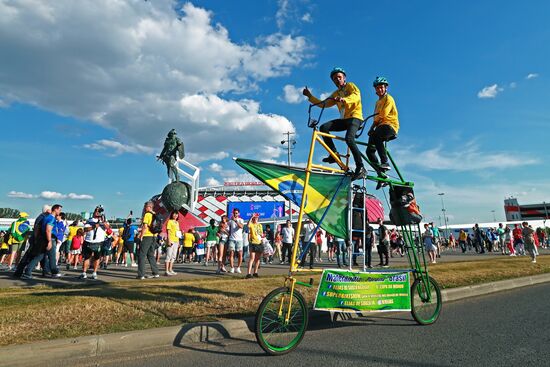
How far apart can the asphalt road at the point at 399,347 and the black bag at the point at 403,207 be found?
5.34ft

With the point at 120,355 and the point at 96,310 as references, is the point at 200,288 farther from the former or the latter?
the point at 120,355

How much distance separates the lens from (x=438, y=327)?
529cm

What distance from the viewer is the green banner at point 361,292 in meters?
4.66

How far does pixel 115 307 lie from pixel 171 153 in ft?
70.2

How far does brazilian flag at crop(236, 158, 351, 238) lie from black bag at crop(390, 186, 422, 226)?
1197mm

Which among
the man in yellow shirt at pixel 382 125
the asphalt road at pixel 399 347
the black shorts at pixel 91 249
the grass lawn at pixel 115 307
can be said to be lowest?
the asphalt road at pixel 399 347

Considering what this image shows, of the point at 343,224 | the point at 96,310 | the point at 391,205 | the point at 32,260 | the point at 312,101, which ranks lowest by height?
the point at 96,310

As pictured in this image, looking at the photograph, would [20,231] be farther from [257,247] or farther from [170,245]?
[257,247]

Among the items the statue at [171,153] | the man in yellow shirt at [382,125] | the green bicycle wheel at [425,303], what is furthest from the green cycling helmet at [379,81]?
the statue at [171,153]

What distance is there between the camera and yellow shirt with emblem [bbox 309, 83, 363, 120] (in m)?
5.18

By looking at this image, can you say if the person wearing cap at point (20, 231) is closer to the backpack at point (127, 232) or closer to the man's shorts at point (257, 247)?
the backpack at point (127, 232)

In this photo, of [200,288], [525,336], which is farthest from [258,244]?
[525,336]

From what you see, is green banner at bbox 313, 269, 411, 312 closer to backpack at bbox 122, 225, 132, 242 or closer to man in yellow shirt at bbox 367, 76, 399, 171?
man in yellow shirt at bbox 367, 76, 399, 171

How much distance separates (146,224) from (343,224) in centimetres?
616
